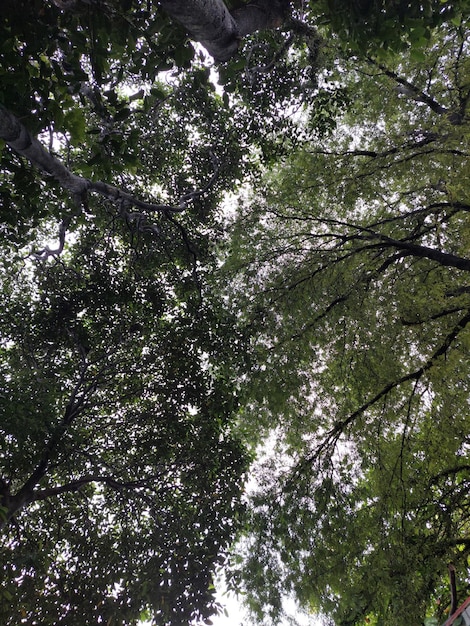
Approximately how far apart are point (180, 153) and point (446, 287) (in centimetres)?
509

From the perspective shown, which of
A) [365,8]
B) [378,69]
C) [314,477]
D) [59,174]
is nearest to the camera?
[365,8]

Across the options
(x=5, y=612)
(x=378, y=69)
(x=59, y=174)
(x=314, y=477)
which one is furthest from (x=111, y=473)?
(x=378, y=69)

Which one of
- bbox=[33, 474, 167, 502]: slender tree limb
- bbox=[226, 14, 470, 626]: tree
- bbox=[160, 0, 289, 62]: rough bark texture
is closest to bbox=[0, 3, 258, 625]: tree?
bbox=[33, 474, 167, 502]: slender tree limb

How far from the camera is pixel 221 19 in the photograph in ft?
7.62

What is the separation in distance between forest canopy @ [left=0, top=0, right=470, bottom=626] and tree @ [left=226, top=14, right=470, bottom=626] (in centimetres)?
4

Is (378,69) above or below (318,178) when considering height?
above

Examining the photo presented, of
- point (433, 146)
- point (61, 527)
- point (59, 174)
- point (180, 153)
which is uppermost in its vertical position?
point (180, 153)

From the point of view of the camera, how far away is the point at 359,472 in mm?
5844

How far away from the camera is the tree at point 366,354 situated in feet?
16.9

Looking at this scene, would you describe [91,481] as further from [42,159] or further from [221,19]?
[221,19]

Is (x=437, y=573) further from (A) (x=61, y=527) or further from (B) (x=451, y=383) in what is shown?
(A) (x=61, y=527)

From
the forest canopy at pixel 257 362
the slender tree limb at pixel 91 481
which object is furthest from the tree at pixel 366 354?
the slender tree limb at pixel 91 481

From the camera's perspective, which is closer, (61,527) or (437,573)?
(437,573)

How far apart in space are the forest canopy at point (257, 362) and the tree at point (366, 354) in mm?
39
